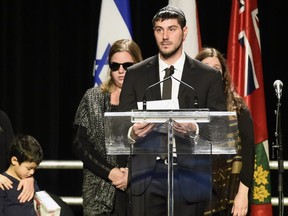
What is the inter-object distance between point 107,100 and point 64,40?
7.15 ft

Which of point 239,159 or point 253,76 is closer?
point 239,159

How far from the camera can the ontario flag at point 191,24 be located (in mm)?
5730

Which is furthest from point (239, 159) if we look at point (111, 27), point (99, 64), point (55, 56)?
point (55, 56)

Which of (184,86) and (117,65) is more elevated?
(117,65)

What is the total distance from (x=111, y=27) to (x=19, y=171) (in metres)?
1.81

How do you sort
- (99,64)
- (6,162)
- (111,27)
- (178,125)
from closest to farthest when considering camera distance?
(178,125)
(6,162)
(99,64)
(111,27)

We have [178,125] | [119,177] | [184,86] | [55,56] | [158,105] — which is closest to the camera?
[178,125]

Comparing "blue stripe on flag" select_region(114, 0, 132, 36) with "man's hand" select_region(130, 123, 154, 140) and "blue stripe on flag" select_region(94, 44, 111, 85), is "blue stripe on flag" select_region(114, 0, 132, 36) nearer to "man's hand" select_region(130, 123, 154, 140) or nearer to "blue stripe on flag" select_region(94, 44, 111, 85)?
"blue stripe on flag" select_region(94, 44, 111, 85)

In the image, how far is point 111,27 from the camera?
5828 millimetres

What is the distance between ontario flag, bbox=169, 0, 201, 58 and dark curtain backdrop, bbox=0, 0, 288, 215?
21.5 inches

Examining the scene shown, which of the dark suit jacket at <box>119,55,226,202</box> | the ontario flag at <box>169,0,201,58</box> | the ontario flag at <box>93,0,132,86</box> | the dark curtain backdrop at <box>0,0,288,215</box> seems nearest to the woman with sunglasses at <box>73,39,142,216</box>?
the dark suit jacket at <box>119,55,226,202</box>

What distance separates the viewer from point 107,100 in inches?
177

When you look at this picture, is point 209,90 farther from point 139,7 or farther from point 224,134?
point 139,7

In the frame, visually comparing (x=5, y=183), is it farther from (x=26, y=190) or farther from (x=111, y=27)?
(x=111, y=27)
